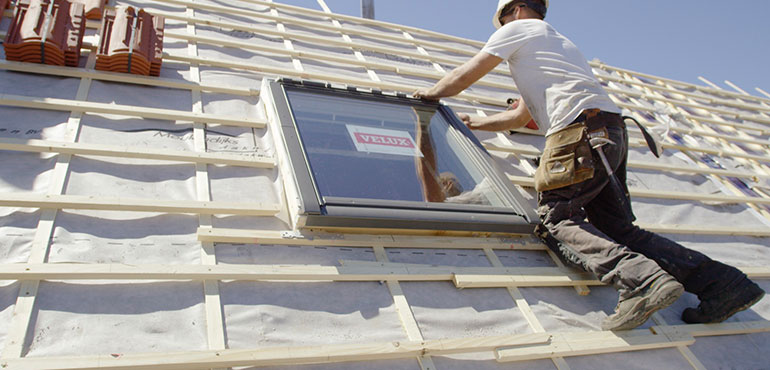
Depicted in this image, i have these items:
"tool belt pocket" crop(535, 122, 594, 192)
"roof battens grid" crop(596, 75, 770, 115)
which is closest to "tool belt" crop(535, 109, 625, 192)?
"tool belt pocket" crop(535, 122, 594, 192)

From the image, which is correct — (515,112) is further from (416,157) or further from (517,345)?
(517,345)

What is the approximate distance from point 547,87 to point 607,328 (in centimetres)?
138

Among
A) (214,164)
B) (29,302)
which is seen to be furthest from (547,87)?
(29,302)

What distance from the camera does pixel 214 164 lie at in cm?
294

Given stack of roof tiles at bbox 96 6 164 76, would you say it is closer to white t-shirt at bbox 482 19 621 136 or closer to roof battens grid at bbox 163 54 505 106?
roof battens grid at bbox 163 54 505 106

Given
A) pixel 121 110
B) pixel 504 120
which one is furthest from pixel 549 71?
pixel 121 110

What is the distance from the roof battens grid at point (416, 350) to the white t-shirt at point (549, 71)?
3.87ft

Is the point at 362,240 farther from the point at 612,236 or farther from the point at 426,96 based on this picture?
the point at 612,236

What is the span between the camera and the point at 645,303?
7.97ft

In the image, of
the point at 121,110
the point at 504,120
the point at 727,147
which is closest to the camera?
the point at 121,110

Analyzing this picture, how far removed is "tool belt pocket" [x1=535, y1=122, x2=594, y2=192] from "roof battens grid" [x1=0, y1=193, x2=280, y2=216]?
1.48 meters

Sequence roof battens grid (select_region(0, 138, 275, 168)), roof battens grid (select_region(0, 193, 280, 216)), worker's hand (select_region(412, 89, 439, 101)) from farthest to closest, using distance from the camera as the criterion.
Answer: worker's hand (select_region(412, 89, 439, 101))
roof battens grid (select_region(0, 138, 275, 168))
roof battens grid (select_region(0, 193, 280, 216))

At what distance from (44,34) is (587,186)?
331 centimetres

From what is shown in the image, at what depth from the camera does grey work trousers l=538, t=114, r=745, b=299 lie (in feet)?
8.87
